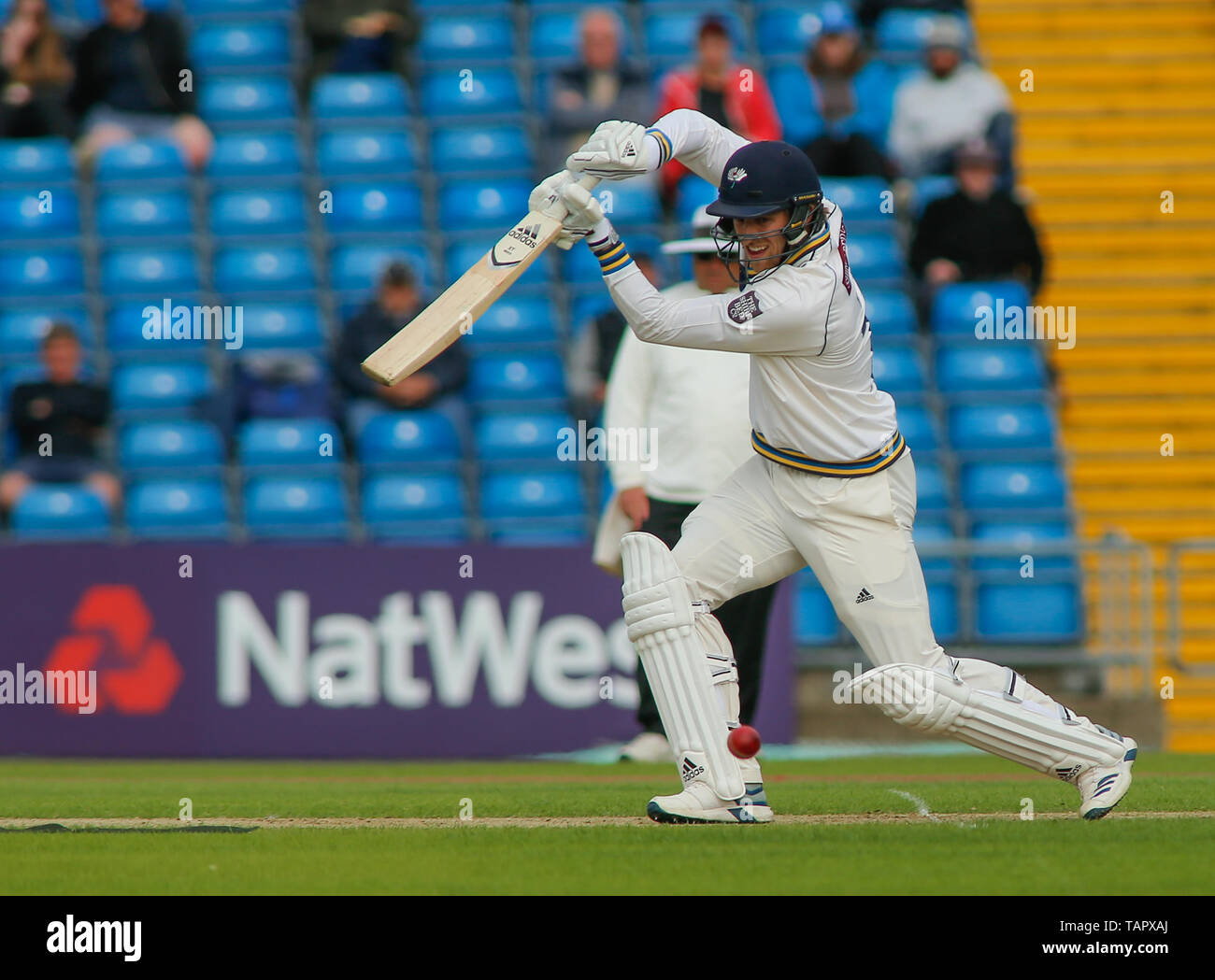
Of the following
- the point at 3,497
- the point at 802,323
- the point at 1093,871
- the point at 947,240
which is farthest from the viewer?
the point at 947,240

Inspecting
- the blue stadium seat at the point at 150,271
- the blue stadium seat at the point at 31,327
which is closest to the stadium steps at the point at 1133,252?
the blue stadium seat at the point at 150,271

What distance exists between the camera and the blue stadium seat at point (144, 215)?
1285 centimetres

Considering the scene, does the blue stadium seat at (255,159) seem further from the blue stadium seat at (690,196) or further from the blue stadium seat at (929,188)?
the blue stadium seat at (929,188)

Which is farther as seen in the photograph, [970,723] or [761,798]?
[761,798]

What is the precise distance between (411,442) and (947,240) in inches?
149

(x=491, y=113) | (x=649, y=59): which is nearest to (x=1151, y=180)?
(x=649, y=59)

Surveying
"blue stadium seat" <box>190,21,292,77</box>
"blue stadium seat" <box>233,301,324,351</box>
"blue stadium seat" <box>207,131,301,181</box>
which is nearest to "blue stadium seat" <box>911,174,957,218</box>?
"blue stadium seat" <box>233,301,324,351</box>

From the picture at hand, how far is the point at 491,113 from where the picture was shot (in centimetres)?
1371

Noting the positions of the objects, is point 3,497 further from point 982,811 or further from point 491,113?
point 982,811

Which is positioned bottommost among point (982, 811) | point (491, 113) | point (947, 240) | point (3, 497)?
point (982, 811)

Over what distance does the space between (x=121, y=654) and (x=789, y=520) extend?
512cm

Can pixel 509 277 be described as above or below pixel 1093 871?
above

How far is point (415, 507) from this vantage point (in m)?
11.1

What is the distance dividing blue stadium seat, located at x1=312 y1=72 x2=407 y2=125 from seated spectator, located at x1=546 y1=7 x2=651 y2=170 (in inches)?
61.7
